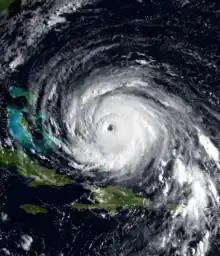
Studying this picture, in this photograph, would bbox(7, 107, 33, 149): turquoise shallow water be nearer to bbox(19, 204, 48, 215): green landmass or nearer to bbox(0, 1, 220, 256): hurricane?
bbox(0, 1, 220, 256): hurricane

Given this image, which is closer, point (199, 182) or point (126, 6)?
point (199, 182)

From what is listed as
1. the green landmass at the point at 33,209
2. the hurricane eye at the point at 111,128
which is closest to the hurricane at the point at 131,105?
the hurricane eye at the point at 111,128

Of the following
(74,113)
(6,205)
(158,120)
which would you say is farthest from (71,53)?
(6,205)

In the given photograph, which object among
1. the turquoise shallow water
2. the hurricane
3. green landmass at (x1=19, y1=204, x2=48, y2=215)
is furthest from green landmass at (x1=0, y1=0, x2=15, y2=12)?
green landmass at (x1=19, y1=204, x2=48, y2=215)

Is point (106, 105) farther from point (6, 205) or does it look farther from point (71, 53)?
point (6, 205)

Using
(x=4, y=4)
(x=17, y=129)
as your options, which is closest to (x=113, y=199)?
(x=17, y=129)

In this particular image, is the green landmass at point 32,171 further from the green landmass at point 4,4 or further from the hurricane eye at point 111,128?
the green landmass at point 4,4
